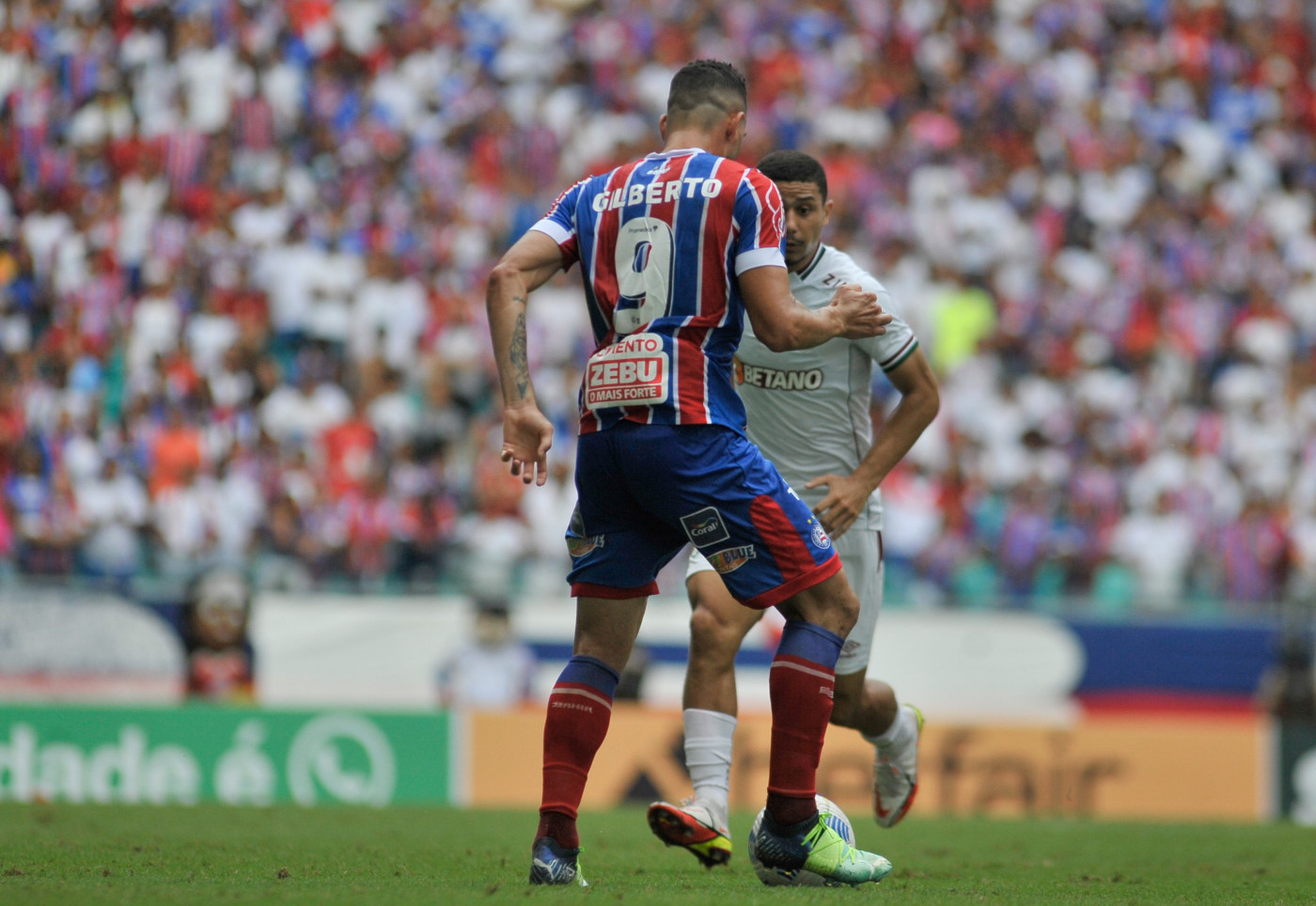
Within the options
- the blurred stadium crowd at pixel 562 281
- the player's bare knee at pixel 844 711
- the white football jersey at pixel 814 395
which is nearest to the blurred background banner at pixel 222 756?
the blurred stadium crowd at pixel 562 281

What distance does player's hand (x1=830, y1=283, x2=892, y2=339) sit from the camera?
502cm

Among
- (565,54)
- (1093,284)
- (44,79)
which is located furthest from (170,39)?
(1093,284)

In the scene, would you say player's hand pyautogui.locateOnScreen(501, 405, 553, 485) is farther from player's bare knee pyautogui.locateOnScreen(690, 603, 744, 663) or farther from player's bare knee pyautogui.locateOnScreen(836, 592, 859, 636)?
player's bare knee pyautogui.locateOnScreen(690, 603, 744, 663)

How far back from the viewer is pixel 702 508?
4.93m

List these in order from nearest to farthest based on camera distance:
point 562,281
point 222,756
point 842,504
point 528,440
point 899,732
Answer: point 528,440 < point 842,504 < point 899,732 < point 222,756 < point 562,281

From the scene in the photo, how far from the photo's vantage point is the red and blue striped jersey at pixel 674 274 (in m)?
4.92

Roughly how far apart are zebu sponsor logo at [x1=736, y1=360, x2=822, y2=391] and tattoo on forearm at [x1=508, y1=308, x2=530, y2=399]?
1609mm

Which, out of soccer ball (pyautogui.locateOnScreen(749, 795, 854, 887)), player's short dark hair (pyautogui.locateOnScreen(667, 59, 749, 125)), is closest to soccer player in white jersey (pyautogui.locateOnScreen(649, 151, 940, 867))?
soccer ball (pyautogui.locateOnScreen(749, 795, 854, 887))

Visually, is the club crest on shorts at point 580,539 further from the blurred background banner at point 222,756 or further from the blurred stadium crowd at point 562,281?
the blurred stadium crowd at point 562,281

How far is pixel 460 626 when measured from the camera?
1224 centimetres

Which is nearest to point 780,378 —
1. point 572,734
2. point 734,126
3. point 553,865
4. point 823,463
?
point 823,463

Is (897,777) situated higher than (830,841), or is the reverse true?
(830,841)

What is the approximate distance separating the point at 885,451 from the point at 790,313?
1219mm

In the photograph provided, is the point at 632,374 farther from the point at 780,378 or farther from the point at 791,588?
the point at 780,378
